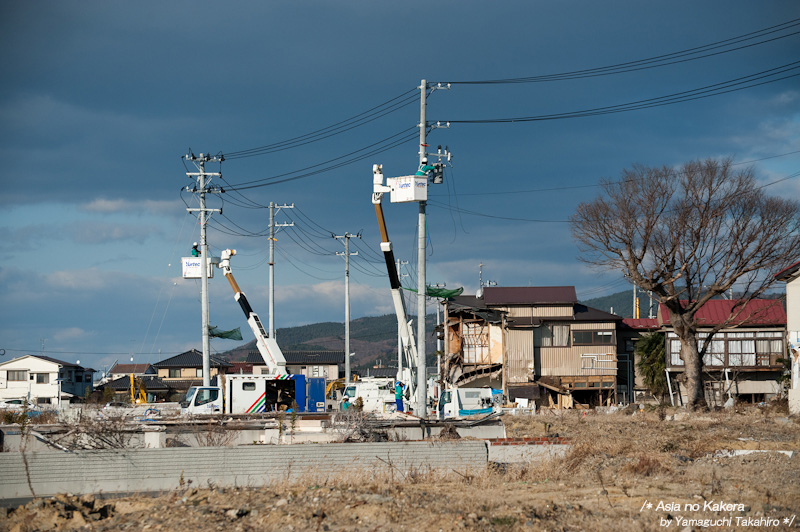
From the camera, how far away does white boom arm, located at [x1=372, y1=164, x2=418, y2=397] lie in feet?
93.0

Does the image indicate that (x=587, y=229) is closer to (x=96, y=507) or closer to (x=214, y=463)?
(x=214, y=463)

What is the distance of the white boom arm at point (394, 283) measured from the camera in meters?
28.4

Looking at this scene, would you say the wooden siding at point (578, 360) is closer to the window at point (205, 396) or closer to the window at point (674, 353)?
the window at point (674, 353)

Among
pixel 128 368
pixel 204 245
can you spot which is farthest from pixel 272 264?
pixel 128 368

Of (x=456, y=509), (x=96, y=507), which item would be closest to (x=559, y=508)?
(x=456, y=509)

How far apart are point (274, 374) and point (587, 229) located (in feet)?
56.2

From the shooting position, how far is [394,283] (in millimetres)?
31766

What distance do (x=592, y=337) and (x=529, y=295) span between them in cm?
507

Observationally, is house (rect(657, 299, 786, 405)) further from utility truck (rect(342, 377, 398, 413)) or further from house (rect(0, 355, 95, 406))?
house (rect(0, 355, 95, 406))

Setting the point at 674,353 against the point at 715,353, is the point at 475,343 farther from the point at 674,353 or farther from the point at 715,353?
the point at 715,353

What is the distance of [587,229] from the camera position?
37562mm

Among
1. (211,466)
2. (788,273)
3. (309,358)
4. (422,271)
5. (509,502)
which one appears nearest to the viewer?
(509,502)

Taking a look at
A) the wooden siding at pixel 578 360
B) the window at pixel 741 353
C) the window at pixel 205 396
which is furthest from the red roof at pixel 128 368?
the window at pixel 741 353

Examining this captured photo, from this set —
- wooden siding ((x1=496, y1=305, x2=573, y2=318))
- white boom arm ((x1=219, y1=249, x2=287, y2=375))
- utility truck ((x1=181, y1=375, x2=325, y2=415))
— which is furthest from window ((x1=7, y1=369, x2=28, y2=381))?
wooden siding ((x1=496, y1=305, x2=573, y2=318))
